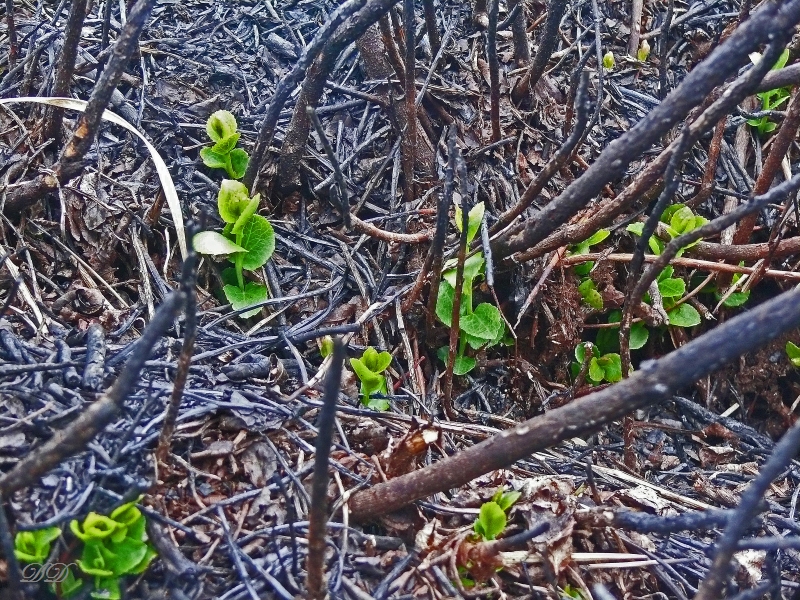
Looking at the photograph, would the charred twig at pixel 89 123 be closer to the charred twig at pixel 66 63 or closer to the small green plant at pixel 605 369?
the charred twig at pixel 66 63

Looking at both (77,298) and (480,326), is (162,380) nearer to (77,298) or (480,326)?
(77,298)

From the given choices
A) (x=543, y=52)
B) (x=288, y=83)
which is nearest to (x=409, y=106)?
(x=288, y=83)

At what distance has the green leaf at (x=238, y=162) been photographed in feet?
6.97

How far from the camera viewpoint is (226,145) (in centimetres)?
207

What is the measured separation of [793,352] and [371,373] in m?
1.42

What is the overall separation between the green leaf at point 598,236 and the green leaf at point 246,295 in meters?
1.01

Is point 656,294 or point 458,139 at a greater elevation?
point 458,139

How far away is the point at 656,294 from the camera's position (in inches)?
85.0

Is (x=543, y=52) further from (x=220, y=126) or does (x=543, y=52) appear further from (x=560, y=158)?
(x=220, y=126)

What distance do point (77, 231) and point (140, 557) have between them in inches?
43.3

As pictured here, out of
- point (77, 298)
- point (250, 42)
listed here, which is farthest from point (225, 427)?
point (250, 42)

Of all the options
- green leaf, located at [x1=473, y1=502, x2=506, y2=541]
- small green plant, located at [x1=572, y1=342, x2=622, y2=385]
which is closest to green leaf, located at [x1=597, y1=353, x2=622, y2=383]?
small green plant, located at [x1=572, y1=342, x2=622, y2=385]

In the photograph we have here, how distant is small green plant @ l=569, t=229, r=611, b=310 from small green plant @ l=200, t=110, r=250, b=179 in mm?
1065

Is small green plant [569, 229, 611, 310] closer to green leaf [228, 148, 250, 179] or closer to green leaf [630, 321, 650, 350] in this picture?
green leaf [630, 321, 650, 350]
